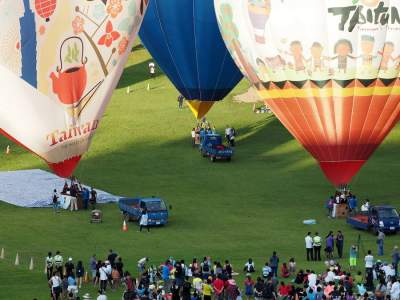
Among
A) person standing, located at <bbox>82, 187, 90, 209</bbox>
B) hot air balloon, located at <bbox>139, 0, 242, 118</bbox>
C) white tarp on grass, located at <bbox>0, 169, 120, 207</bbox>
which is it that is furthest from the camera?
hot air balloon, located at <bbox>139, 0, 242, 118</bbox>

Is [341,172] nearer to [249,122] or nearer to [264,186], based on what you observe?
[264,186]

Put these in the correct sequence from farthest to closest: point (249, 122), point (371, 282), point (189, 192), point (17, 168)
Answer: point (249, 122)
point (17, 168)
point (189, 192)
point (371, 282)

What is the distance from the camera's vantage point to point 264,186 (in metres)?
81.8

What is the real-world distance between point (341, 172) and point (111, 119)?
3938cm

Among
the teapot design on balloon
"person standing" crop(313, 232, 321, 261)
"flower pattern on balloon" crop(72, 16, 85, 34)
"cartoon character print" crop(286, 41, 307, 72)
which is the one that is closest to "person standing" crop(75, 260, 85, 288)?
the teapot design on balloon

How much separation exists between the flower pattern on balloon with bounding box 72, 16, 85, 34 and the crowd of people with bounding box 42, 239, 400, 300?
995 cm

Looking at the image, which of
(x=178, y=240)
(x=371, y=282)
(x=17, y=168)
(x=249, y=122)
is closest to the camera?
(x=371, y=282)

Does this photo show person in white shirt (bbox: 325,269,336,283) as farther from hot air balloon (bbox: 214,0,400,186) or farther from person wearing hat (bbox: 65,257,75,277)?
hot air balloon (bbox: 214,0,400,186)

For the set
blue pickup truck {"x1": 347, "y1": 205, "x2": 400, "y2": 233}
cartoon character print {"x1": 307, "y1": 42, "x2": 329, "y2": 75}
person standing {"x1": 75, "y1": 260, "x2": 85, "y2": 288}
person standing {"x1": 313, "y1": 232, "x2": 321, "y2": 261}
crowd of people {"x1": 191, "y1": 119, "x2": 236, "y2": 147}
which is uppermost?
crowd of people {"x1": 191, "y1": 119, "x2": 236, "y2": 147}

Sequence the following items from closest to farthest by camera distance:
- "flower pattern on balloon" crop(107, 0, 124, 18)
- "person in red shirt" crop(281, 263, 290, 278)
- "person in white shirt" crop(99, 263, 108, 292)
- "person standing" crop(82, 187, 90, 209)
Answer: "person in white shirt" crop(99, 263, 108, 292) < "person in red shirt" crop(281, 263, 290, 278) < "flower pattern on balloon" crop(107, 0, 124, 18) < "person standing" crop(82, 187, 90, 209)

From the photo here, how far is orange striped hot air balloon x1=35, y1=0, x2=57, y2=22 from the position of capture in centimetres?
6038

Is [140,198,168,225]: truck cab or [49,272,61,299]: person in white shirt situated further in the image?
[140,198,168,225]: truck cab

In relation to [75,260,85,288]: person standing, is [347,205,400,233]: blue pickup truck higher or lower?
higher

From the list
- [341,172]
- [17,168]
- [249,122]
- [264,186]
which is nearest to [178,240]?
[341,172]
